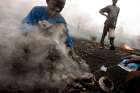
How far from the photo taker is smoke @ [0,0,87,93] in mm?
6484

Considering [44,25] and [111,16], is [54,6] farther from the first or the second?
[111,16]

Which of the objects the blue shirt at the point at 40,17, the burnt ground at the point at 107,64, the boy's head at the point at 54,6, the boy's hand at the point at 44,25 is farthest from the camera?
the burnt ground at the point at 107,64

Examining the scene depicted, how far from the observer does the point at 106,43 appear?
1659 centimetres

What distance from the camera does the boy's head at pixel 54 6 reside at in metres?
7.57

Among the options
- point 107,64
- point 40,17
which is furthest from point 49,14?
point 107,64

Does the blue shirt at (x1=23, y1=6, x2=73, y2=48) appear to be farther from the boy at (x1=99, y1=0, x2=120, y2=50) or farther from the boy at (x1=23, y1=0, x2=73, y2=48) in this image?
the boy at (x1=99, y1=0, x2=120, y2=50)

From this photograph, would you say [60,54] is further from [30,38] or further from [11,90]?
[11,90]

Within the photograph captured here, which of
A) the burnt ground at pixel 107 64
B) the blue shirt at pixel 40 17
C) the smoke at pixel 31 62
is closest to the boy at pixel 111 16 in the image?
the burnt ground at pixel 107 64

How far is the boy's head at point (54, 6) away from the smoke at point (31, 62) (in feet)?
2.64

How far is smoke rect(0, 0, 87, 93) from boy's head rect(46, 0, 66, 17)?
2.64 feet

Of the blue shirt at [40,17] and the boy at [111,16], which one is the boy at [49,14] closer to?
the blue shirt at [40,17]

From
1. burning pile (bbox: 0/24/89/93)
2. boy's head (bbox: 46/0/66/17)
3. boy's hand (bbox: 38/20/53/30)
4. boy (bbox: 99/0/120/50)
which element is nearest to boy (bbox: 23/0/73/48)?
boy's head (bbox: 46/0/66/17)

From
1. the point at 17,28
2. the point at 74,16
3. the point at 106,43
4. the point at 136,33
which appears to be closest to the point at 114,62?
the point at 17,28

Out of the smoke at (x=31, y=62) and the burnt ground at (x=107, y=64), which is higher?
the smoke at (x=31, y=62)
